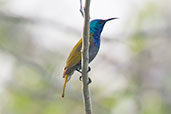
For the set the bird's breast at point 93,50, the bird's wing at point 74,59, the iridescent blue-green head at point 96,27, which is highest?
the iridescent blue-green head at point 96,27

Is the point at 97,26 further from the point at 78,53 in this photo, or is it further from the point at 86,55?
the point at 86,55

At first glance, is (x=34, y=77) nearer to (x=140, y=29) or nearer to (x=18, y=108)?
(x=18, y=108)

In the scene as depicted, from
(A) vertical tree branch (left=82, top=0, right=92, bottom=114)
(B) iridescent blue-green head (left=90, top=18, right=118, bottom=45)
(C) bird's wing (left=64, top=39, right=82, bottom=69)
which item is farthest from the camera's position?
(B) iridescent blue-green head (left=90, top=18, right=118, bottom=45)

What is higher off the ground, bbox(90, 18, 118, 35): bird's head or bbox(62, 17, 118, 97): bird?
bbox(90, 18, 118, 35): bird's head

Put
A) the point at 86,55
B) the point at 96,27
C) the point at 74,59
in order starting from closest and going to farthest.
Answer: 1. the point at 86,55
2. the point at 74,59
3. the point at 96,27

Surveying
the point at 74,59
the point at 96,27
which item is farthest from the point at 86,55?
the point at 96,27

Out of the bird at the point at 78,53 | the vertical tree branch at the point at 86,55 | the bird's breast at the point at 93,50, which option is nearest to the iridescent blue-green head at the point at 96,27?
the bird at the point at 78,53

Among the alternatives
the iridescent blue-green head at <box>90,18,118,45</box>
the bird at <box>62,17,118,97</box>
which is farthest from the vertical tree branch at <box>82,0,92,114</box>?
the iridescent blue-green head at <box>90,18,118,45</box>

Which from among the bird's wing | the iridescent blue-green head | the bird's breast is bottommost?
the bird's wing

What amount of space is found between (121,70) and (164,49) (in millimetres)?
1538

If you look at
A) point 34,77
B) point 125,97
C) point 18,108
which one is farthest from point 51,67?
point 125,97

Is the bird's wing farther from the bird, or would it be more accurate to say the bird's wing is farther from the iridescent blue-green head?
the iridescent blue-green head

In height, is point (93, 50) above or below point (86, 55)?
below

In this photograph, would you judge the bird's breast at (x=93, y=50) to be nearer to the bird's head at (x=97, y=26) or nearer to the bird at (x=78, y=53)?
the bird at (x=78, y=53)
